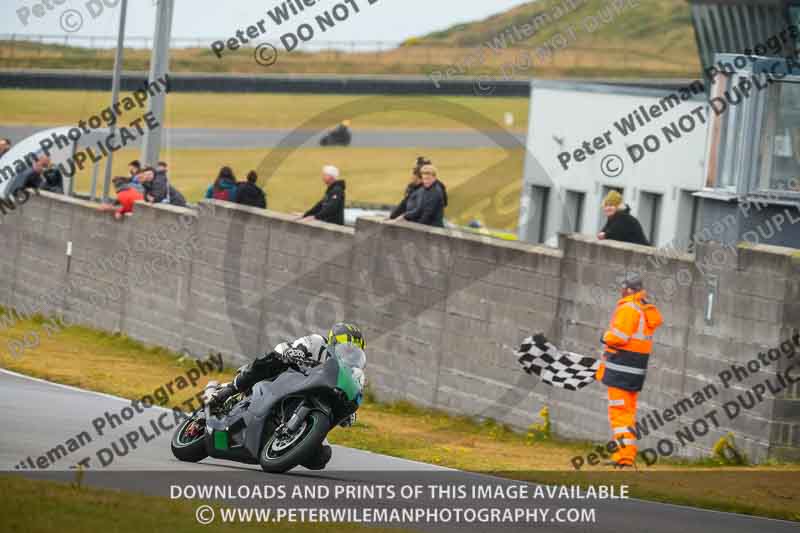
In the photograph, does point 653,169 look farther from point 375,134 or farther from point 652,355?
point 375,134

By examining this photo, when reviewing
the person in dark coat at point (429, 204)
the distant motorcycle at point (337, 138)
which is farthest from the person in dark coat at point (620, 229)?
the distant motorcycle at point (337, 138)

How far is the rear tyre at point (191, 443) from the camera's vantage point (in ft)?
42.7

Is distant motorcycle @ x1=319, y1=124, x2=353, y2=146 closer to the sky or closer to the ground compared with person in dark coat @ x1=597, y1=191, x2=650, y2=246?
closer to the sky

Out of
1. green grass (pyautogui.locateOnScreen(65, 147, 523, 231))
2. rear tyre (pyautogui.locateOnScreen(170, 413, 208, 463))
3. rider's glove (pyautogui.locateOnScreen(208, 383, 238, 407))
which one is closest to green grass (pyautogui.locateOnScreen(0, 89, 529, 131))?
green grass (pyautogui.locateOnScreen(65, 147, 523, 231))

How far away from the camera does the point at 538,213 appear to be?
3959 centimetres

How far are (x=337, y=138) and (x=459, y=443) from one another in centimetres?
→ 4527

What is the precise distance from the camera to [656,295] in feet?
55.2

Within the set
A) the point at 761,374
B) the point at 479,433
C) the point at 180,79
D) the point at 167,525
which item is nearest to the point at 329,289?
the point at 479,433

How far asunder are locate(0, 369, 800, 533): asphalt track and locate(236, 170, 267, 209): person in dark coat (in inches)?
302

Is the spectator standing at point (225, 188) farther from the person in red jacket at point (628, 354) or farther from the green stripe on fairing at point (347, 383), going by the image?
the green stripe on fairing at point (347, 383)
